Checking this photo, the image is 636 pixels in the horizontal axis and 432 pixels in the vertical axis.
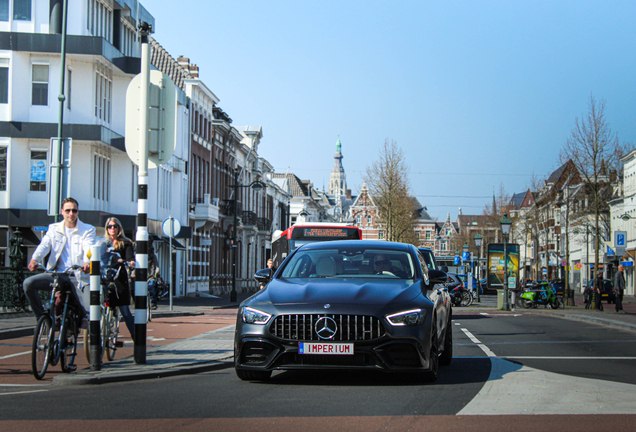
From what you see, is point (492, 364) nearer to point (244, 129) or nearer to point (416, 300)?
point (416, 300)

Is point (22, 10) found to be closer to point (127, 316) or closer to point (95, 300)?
point (127, 316)

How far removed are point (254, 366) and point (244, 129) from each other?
209 feet

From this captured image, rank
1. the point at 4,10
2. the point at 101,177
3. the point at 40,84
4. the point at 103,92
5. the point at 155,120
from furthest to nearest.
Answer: the point at 101,177, the point at 103,92, the point at 40,84, the point at 4,10, the point at 155,120

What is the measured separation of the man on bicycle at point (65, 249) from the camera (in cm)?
926

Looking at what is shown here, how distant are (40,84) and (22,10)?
291 centimetres

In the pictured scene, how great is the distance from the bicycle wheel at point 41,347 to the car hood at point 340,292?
240 centimetres

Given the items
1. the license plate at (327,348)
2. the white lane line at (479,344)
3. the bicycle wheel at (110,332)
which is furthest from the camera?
the white lane line at (479,344)

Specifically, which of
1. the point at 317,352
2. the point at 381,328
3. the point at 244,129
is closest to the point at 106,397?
the point at 317,352

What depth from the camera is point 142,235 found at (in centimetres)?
1002

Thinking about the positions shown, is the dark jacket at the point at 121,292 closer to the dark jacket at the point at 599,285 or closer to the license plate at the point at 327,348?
the license plate at the point at 327,348

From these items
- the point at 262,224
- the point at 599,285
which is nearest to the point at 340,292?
the point at 599,285

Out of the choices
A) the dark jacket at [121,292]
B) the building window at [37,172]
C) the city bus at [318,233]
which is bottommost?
the dark jacket at [121,292]

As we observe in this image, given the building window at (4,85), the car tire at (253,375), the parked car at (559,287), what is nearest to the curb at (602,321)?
the parked car at (559,287)

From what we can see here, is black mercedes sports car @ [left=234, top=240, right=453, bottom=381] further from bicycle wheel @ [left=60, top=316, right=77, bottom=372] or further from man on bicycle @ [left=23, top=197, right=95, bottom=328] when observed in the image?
man on bicycle @ [left=23, top=197, right=95, bottom=328]
